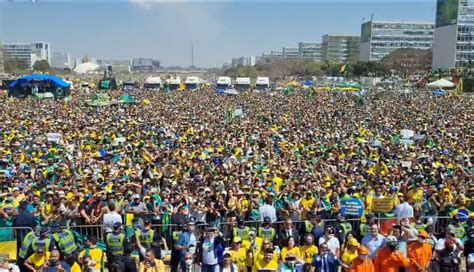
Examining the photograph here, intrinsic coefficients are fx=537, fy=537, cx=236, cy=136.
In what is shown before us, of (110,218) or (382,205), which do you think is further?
(382,205)

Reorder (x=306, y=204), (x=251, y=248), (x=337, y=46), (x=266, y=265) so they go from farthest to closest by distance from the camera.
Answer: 1. (x=337, y=46)
2. (x=306, y=204)
3. (x=251, y=248)
4. (x=266, y=265)

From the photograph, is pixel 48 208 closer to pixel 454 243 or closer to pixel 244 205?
pixel 244 205

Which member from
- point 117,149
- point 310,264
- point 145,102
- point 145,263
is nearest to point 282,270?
point 310,264

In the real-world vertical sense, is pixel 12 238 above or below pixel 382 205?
below

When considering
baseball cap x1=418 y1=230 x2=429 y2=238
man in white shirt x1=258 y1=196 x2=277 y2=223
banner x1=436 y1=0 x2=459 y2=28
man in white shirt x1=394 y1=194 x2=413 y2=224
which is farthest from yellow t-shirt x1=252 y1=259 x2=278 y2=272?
banner x1=436 y1=0 x2=459 y2=28

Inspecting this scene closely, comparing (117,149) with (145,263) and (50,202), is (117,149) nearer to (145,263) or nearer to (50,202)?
(50,202)

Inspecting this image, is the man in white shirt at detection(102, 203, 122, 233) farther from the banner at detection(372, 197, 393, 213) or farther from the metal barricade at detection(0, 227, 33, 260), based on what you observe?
the banner at detection(372, 197, 393, 213)

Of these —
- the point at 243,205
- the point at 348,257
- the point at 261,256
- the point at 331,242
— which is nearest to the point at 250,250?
the point at 261,256
